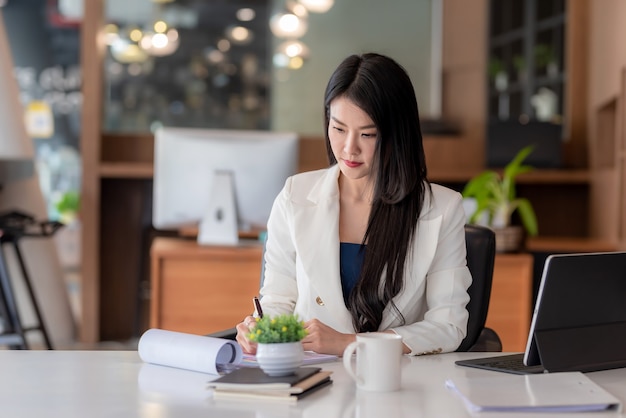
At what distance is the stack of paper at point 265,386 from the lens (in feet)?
5.06

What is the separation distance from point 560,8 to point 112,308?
158 inches

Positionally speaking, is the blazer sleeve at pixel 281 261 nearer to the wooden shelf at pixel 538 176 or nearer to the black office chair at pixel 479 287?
the black office chair at pixel 479 287

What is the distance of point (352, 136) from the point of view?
85.2 inches

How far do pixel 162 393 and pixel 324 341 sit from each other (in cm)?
43

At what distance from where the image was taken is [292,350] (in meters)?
1.60

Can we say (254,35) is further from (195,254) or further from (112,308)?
(195,254)

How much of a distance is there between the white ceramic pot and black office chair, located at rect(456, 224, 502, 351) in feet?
3.06

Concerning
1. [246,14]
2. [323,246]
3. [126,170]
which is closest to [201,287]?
[323,246]

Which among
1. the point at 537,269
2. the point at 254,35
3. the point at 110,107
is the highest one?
the point at 254,35

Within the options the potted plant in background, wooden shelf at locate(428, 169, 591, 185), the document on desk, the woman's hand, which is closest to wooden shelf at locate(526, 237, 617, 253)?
the potted plant in background

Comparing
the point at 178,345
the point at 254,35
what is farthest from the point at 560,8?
the point at 178,345

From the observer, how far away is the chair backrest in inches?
96.3

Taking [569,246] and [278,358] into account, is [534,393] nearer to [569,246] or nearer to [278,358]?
[278,358]

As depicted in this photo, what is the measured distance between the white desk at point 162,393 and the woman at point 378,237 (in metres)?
0.31
